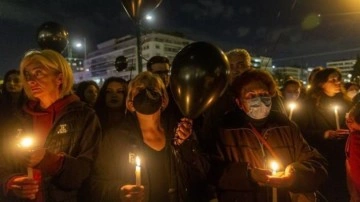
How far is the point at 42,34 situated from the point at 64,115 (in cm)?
307

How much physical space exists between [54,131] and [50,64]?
0.56 meters

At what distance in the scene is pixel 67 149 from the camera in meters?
2.79

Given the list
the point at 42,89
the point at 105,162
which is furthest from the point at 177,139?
the point at 42,89

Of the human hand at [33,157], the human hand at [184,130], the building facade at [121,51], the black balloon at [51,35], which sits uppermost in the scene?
the building facade at [121,51]

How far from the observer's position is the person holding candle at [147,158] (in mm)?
2729

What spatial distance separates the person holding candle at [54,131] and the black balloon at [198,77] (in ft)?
2.71

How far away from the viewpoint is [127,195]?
93.6 inches

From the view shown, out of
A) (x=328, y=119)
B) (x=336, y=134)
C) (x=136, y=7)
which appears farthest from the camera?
(x=328, y=119)

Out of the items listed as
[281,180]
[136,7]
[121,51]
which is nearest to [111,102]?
[136,7]

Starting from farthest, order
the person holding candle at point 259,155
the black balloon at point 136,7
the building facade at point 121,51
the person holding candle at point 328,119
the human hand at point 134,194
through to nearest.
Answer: the building facade at point 121,51
the person holding candle at point 328,119
the black balloon at point 136,7
the person holding candle at point 259,155
the human hand at point 134,194

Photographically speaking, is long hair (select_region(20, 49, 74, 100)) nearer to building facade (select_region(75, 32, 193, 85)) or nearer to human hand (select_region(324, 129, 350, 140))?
human hand (select_region(324, 129, 350, 140))

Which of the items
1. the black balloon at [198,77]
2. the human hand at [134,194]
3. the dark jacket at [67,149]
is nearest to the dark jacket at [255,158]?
the black balloon at [198,77]

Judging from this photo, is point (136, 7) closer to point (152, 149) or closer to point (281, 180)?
point (152, 149)

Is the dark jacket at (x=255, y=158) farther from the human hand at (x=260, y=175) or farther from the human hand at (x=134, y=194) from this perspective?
the human hand at (x=134, y=194)
